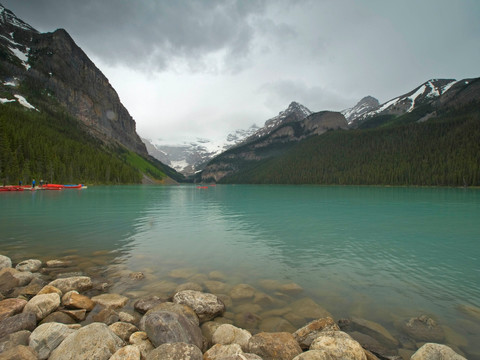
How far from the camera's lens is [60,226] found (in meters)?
31.3

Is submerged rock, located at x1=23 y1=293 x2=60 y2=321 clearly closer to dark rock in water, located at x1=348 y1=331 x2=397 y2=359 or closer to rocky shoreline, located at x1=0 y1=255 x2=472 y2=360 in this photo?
rocky shoreline, located at x1=0 y1=255 x2=472 y2=360

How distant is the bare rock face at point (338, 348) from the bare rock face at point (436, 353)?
5.24 ft

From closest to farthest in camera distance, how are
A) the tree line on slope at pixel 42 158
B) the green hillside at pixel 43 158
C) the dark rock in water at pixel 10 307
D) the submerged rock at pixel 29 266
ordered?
1. the dark rock in water at pixel 10 307
2. the submerged rock at pixel 29 266
3. the tree line on slope at pixel 42 158
4. the green hillside at pixel 43 158

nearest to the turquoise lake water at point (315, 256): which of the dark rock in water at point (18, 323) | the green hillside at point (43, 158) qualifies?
the dark rock in water at point (18, 323)

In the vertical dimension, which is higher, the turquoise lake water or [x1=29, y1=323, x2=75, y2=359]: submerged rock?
[x1=29, y1=323, x2=75, y2=359]: submerged rock

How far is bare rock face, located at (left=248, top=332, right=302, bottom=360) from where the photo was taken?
7660mm

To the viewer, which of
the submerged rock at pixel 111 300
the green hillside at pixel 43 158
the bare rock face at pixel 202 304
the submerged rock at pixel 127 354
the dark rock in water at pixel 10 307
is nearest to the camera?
the submerged rock at pixel 127 354

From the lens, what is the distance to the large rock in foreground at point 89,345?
699cm

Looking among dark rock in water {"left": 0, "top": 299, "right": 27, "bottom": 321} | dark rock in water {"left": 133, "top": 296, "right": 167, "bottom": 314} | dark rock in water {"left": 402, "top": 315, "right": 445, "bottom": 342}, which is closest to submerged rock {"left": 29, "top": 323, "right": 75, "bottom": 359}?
dark rock in water {"left": 0, "top": 299, "right": 27, "bottom": 321}

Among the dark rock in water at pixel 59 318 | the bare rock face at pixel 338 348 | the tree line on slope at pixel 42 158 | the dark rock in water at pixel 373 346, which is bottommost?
the dark rock in water at pixel 373 346

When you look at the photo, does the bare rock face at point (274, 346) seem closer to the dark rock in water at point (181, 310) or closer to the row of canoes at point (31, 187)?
the dark rock in water at point (181, 310)

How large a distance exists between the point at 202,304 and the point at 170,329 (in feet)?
8.40

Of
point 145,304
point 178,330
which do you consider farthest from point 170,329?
point 145,304

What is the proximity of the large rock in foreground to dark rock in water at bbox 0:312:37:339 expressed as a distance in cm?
253
